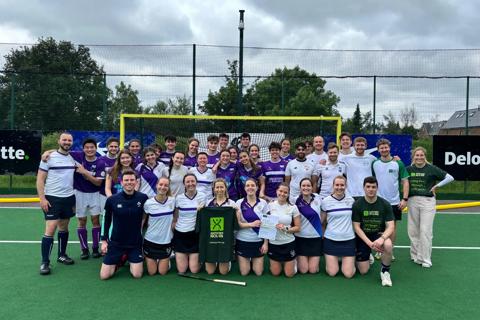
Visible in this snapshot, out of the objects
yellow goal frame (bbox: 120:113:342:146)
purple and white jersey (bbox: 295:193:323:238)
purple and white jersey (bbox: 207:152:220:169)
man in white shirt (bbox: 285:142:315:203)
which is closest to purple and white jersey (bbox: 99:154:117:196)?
purple and white jersey (bbox: 207:152:220:169)

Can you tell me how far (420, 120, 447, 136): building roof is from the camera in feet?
43.0

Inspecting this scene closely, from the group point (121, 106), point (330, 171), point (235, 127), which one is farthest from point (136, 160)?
point (121, 106)

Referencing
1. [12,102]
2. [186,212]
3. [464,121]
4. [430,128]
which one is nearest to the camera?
[186,212]

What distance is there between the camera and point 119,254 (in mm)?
4918

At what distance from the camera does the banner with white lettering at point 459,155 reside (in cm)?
1080

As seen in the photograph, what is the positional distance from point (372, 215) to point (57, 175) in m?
4.07

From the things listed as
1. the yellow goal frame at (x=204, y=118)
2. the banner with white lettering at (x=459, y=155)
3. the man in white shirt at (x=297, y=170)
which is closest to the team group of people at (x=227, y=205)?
the man in white shirt at (x=297, y=170)

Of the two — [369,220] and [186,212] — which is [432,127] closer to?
[369,220]

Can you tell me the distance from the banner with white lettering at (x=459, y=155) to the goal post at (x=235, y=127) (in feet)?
9.70

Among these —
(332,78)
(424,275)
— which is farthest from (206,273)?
(332,78)

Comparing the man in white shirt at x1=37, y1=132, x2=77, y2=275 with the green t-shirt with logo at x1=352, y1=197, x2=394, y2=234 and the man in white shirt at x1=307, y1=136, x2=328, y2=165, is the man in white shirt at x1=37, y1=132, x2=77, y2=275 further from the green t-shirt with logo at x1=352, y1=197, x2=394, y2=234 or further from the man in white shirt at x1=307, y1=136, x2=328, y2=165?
the green t-shirt with logo at x1=352, y1=197, x2=394, y2=234

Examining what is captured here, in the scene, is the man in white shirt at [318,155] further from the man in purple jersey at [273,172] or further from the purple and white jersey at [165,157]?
the purple and white jersey at [165,157]

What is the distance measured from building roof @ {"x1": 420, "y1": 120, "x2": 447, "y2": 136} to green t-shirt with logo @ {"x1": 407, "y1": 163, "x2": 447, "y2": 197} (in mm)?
7898

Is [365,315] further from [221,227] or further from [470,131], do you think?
[470,131]
